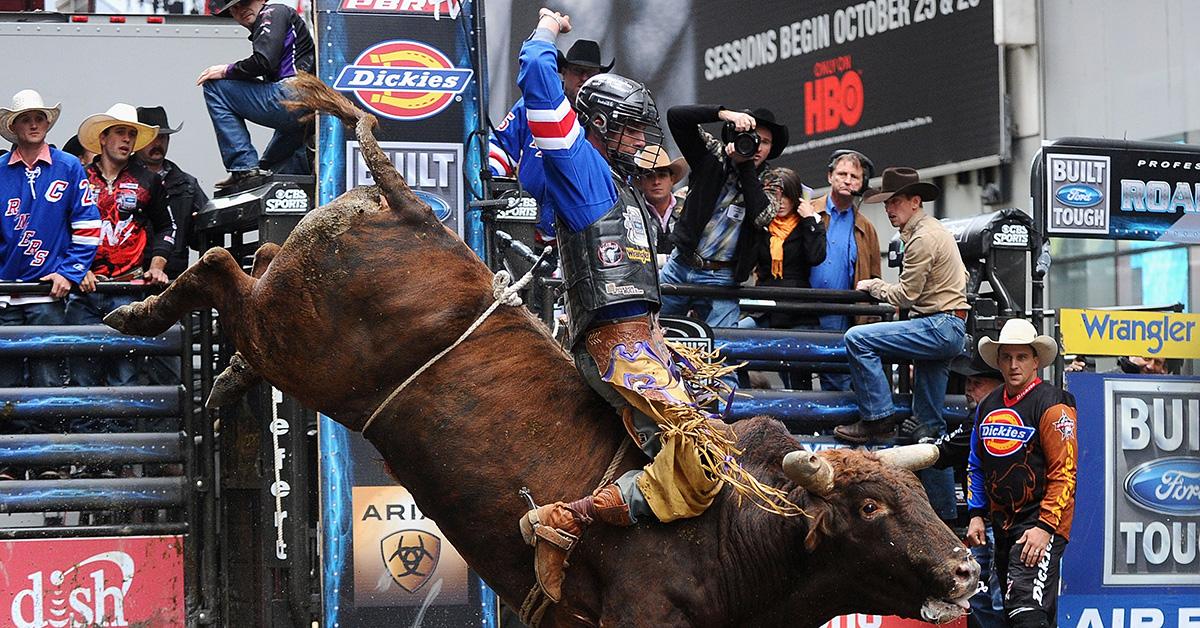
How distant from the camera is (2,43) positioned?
10125 mm

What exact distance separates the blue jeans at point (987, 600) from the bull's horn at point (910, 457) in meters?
2.81

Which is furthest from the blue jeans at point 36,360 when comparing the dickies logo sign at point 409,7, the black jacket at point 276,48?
the dickies logo sign at point 409,7

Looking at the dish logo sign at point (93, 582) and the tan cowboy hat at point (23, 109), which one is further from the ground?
the tan cowboy hat at point (23, 109)

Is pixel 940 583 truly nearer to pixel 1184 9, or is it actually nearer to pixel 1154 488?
pixel 1154 488

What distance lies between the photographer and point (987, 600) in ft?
28.8

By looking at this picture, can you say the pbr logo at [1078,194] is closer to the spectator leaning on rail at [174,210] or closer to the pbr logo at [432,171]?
the pbr logo at [432,171]

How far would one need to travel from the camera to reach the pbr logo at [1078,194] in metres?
8.79

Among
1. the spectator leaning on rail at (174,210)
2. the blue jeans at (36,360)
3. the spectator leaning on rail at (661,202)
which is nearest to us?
the blue jeans at (36,360)

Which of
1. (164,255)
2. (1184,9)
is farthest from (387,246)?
(1184,9)

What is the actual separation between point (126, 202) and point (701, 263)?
124 inches

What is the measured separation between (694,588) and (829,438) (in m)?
2.99

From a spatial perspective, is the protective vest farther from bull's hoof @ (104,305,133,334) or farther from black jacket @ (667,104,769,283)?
black jacket @ (667,104,769,283)

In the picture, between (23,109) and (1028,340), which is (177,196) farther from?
(1028,340)

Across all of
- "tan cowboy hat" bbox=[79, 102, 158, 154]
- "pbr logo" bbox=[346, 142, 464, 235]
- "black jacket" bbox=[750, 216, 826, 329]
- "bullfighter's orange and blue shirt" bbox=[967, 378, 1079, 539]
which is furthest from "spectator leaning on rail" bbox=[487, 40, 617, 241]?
"bullfighter's orange and blue shirt" bbox=[967, 378, 1079, 539]
